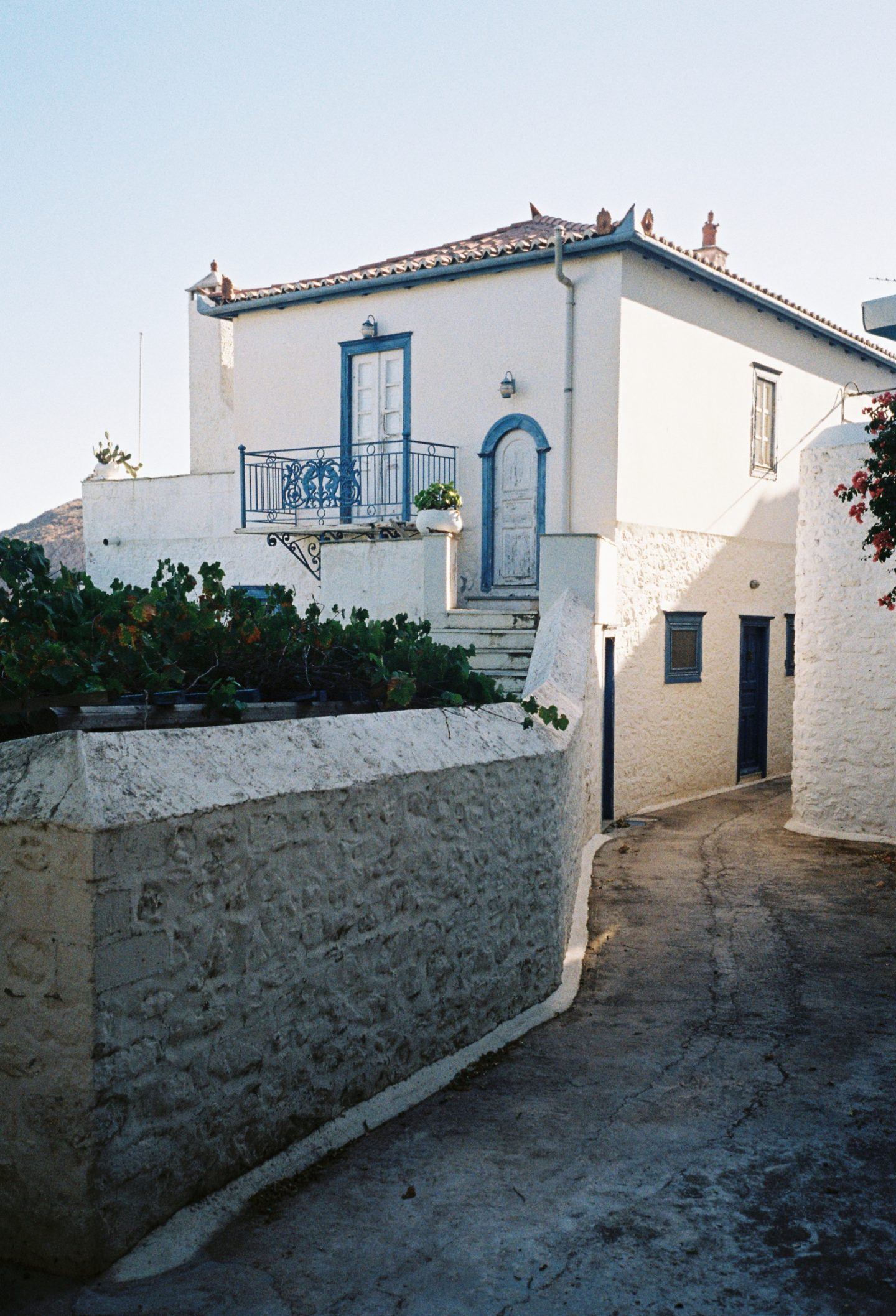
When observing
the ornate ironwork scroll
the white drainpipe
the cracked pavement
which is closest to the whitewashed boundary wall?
the ornate ironwork scroll

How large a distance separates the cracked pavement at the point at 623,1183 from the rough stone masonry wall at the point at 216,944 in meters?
0.26

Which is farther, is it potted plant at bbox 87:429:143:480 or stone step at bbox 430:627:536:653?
potted plant at bbox 87:429:143:480

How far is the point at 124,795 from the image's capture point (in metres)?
3.59

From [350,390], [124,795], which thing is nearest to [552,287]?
[350,390]

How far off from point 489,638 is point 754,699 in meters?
5.49

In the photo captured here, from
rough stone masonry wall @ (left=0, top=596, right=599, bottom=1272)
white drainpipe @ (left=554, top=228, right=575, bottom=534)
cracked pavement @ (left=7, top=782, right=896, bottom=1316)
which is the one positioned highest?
white drainpipe @ (left=554, top=228, right=575, bottom=534)

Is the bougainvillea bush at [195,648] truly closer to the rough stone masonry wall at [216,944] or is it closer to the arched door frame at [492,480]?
the rough stone masonry wall at [216,944]

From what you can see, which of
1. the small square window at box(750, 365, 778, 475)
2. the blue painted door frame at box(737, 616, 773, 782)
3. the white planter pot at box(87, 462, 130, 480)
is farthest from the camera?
the white planter pot at box(87, 462, 130, 480)

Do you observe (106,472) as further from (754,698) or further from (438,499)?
(754,698)

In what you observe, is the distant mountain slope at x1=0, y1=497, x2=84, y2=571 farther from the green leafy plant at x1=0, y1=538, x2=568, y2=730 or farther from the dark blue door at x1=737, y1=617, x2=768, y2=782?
the green leafy plant at x1=0, y1=538, x2=568, y2=730

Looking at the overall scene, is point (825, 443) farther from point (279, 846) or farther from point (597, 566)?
point (279, 846)

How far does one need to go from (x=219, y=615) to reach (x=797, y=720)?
23.2 ft

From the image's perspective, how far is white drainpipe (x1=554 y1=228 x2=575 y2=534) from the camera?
12594 millimetres

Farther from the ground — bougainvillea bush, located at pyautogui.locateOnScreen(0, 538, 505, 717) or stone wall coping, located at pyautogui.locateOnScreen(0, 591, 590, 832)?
bougainvillea bush, located at pyautogui.locateOnScreen(0, 538, 505, 717)
